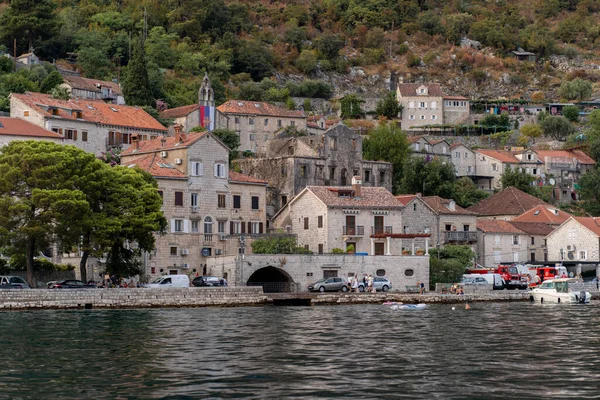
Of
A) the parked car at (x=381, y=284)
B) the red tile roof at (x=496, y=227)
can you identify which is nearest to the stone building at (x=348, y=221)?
the parked car at (x=381, y=284)

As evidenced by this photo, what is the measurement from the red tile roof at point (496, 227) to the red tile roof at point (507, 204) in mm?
8518

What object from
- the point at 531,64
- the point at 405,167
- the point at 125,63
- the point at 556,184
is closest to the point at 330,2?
the point at 531,64

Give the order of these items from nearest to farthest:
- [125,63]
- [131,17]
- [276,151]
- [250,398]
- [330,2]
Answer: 1. [250,398]
2. [276,151]
3. [125,63]
4. [131,17]
5. [330,2]

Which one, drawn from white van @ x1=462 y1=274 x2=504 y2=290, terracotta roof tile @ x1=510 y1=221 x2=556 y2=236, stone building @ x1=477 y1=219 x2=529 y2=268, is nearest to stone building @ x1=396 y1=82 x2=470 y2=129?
terracotta roof tile @ x1=510 y1=221 x2=556 y2=236

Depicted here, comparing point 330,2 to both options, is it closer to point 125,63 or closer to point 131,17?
point 131,17

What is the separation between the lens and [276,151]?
9506 cm

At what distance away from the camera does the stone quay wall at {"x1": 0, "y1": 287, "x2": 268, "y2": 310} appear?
56.1 metres

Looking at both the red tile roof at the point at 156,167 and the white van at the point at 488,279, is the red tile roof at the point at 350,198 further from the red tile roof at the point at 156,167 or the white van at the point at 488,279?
the red tile roof at the point at 156,167

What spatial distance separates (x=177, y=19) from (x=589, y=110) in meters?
66.0

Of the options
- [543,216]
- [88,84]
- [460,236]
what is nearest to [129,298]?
[460,236]

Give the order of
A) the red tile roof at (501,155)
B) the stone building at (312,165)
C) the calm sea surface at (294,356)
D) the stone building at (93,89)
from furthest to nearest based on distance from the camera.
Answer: the red tile roof at (501,155), the stone building at (93,89), the stone building at (312,165), the calm sea surface at (294,356)

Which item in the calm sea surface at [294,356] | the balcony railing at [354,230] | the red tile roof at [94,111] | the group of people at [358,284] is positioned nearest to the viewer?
the calm sea surface at [294,356]

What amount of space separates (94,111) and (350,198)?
28744mm

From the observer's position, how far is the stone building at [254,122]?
117062mm
